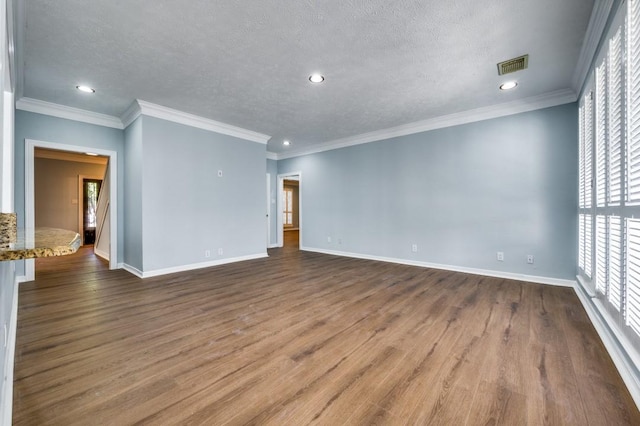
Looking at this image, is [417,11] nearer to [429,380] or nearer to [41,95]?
[429,380]

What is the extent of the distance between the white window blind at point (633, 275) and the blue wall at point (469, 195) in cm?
223

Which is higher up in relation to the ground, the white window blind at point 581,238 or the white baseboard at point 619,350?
the white window blind at point 581,238

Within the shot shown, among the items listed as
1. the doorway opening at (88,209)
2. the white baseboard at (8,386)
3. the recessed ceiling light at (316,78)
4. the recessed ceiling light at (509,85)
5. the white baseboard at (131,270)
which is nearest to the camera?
the white baseboard at (8,386)

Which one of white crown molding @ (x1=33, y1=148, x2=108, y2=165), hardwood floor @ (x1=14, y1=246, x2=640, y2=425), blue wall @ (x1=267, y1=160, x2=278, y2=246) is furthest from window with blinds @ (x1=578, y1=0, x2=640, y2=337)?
white crown molding @ (x1=33, y1=148, x2=108, y2=165)

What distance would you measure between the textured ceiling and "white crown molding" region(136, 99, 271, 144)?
0.20 meters

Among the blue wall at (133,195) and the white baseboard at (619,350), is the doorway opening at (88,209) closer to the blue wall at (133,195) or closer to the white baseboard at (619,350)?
the blue wall at (133,195)

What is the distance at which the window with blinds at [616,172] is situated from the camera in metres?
1.64

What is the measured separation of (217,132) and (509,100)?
4777 millimetres

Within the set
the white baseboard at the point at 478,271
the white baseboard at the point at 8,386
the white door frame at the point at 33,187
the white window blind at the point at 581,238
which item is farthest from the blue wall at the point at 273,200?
the white window blind at the point at 581,238

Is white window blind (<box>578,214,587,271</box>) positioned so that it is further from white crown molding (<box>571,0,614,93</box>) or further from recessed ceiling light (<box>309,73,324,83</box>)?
recessed ceiling light (<box>309,73,324,83</box>)

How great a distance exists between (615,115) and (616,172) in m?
0.44

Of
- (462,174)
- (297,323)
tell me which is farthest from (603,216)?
(297,323)

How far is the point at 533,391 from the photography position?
5.09 feet

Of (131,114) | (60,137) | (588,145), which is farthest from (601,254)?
(60,137)
